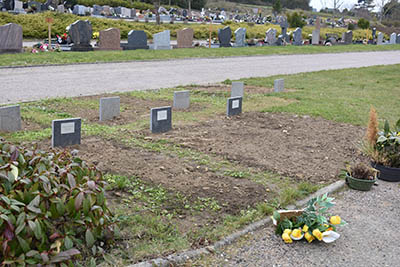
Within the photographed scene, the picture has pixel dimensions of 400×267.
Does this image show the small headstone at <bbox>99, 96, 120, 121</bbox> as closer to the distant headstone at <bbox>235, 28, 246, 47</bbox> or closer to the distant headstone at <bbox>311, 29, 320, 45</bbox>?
the distant headstone at <bbox>235, 28, 246, 47</bbox>

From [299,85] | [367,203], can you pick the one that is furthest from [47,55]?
[367,203]

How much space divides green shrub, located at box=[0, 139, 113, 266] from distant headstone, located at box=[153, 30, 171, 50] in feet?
72.3

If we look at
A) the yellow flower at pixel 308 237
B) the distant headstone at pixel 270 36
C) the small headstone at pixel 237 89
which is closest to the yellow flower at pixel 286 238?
the yellow flower at pixel 308 237

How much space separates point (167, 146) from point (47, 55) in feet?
44.2

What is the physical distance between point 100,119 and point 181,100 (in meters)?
1.98

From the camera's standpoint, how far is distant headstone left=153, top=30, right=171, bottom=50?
82.0ft

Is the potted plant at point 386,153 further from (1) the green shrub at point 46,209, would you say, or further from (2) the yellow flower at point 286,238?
(1) the green shrub at point 46,209

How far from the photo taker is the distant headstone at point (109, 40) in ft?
73.3

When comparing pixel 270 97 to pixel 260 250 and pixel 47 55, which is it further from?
pixel 47 55

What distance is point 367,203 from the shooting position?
4.96 m

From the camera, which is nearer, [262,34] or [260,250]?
[260,250]

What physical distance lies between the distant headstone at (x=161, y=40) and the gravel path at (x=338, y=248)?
21474 millimetres

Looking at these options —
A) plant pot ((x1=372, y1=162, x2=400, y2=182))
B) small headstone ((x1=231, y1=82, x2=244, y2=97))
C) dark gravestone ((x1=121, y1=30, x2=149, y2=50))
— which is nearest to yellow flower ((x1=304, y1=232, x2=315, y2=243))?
plant pot ((x1=372, y1=162, x2=400, y2=182))

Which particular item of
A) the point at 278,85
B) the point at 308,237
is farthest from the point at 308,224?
the point at 278,85
